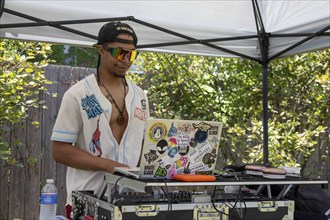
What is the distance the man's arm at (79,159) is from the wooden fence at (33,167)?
108 inches

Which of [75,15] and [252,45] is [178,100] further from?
[75,15]

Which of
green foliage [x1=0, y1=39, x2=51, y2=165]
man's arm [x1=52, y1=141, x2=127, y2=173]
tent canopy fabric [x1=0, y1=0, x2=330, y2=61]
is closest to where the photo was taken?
man's arm [x1=52, y1=141, x2=127, y2=173]

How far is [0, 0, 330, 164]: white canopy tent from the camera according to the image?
4.03 meters

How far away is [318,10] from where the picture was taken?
4.26 m

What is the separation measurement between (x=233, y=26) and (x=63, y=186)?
233 cm

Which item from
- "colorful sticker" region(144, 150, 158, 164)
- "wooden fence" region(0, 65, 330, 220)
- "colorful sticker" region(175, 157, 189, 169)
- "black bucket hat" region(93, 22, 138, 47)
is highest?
"black bucket hat" region(93, 22, 138, 47)

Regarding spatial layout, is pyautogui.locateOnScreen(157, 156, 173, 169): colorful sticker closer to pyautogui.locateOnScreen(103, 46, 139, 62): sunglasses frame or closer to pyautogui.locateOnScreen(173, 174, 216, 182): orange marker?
pyautogui.locateOnScreen(173, 174, 216, 182): orange marker

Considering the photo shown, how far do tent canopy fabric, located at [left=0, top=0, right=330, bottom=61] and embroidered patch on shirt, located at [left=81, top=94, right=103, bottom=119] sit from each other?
1.21 meters

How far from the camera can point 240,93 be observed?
20.7 feet

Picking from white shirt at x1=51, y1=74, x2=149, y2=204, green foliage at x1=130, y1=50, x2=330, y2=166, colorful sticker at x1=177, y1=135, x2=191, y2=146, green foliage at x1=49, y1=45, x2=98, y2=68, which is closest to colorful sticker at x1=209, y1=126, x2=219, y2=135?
colorful sticker at x1=177, y1=135, x2=191, y2=146

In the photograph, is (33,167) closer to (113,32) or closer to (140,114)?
(140,114)

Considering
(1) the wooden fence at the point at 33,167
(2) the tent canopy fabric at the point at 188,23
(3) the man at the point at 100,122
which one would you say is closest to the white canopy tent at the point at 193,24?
(2) the tent canopy fabric at the point at 188,23

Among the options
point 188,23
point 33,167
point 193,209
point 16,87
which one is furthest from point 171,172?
point 33,167

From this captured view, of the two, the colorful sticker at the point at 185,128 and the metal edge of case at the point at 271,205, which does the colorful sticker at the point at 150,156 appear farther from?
the metal edge of case at the point at 271,205
